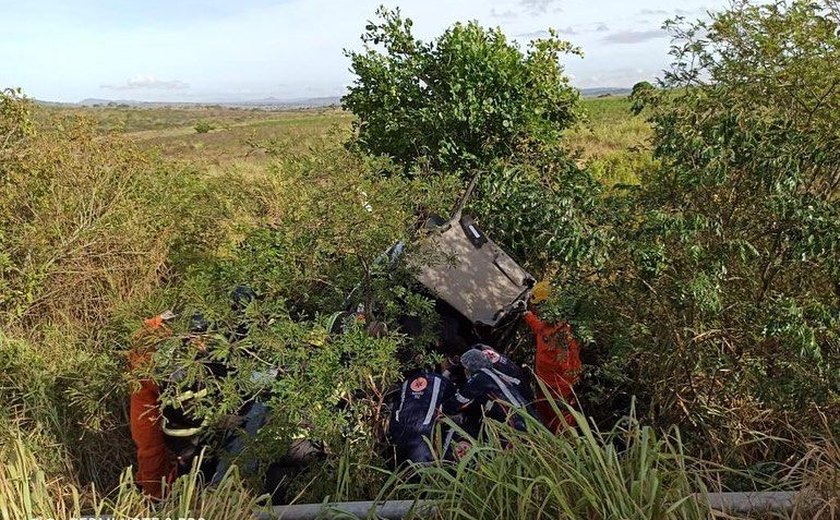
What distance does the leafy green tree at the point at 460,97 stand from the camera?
564cm

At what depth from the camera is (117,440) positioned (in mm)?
4316

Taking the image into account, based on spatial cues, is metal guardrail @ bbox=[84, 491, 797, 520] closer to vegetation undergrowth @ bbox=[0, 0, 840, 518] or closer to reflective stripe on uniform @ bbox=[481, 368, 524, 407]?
vegetation undergrowth @ bbox=[0, 0, 840, 518]

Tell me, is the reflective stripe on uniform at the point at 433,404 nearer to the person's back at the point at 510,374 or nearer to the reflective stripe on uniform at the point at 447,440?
the reflective stripe on uniform at the point at 447,440

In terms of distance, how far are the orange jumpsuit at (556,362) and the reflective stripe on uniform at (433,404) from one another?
1.99ft

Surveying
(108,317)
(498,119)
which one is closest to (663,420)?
(498,119)

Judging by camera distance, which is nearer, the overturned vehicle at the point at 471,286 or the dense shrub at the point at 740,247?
the dense shrub at the point at 740,247

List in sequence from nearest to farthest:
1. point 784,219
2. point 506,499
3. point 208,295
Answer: point 506,499, point 784,219, point 208,295

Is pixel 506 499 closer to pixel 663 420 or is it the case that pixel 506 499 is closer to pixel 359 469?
pixel 359 469

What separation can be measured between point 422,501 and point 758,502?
1244 mm

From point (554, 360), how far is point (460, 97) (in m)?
2.81

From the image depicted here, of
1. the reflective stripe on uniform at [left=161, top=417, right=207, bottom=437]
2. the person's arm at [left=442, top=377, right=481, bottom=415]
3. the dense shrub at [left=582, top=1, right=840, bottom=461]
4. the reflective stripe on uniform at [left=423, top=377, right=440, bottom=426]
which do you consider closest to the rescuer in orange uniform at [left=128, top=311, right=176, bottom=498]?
the reflective stripe on uniform at [left=161, top=417, right=207, bottom=437]

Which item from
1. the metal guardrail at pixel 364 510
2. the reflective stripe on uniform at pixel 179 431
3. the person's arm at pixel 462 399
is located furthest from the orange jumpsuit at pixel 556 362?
the reflective stripe on uniform at pixel 179 431

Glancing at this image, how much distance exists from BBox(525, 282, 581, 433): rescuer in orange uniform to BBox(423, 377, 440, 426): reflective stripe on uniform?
0.63 meters

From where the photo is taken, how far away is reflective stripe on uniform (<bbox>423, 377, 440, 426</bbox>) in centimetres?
341
